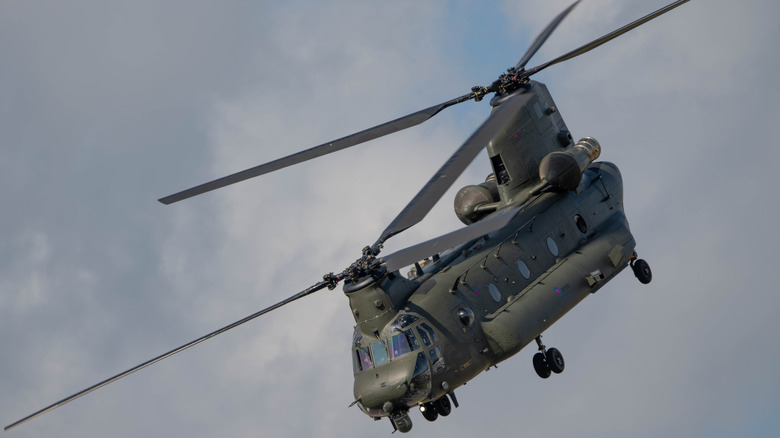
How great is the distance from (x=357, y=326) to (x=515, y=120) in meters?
10.4

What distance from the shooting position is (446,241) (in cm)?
2734

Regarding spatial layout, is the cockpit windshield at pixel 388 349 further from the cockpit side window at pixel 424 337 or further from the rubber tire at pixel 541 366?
the rubber tire at pixel 541 366

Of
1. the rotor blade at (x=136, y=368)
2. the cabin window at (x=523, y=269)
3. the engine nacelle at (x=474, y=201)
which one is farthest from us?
the engine nacelle at (x=474, y=201)

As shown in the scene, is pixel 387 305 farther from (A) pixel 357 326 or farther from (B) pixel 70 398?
(B) pixel 70 398

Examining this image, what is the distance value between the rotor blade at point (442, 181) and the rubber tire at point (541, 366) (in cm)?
792

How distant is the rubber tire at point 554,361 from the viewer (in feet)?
110

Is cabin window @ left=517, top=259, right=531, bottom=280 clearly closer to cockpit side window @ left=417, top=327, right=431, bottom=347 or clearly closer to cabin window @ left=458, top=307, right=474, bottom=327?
cabin window @ left=458, top=307, right=474, bottom=327

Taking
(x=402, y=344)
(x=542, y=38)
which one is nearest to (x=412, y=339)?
(x=402, y=344)

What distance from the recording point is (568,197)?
1465 inches

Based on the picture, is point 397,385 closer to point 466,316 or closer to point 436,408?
point 436,408

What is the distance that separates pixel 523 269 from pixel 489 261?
4.51ft

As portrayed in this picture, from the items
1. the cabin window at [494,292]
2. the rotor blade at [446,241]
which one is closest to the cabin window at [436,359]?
the rotor blade at [446,241]

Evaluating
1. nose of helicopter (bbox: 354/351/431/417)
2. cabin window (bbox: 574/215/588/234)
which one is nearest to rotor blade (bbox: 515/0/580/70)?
cabin window (bbox: 574/215/588/234)

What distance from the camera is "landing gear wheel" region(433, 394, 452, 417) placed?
106 ft
